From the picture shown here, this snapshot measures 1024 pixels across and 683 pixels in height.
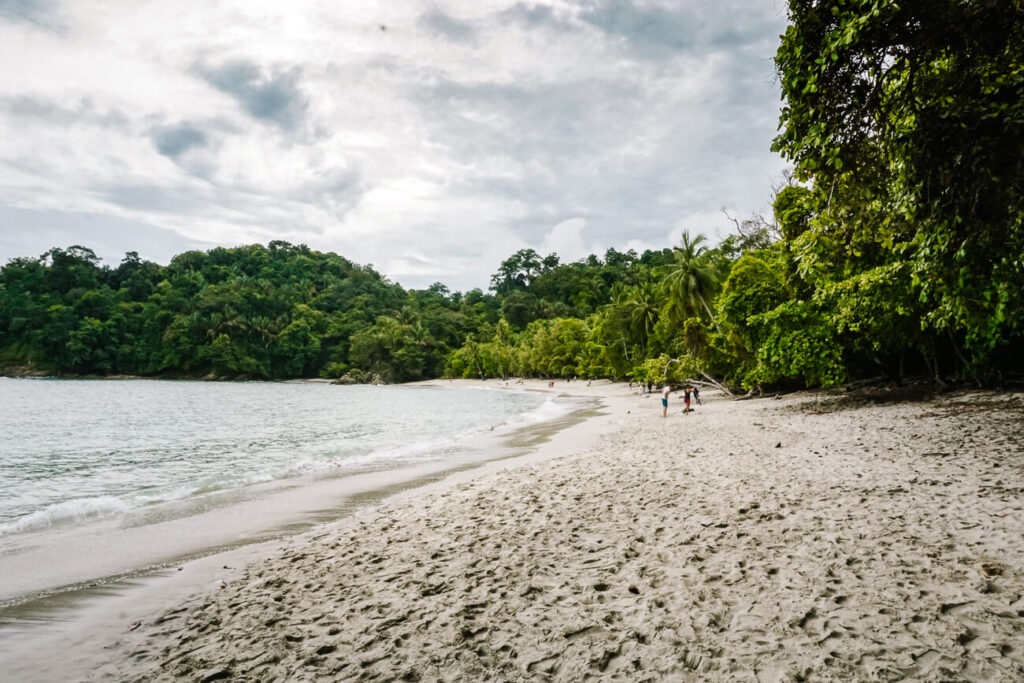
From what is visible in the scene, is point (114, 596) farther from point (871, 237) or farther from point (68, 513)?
point (871, 237)

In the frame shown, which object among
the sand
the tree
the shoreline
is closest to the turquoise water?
the shoreline

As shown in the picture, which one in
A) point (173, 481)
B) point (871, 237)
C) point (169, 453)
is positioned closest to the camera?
point (871, 237)

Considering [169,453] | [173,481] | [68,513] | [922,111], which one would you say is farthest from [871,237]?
[169,453]

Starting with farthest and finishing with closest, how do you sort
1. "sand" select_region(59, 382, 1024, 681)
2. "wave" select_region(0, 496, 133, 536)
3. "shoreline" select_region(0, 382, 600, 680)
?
"wave" select_region(0, 496, 133, 536) → "shoreline" select_region(0, 382, 600, 680) → "sand" select_region(59, 382, 1024, 681)

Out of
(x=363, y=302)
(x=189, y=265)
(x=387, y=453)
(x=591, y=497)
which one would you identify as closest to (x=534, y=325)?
(x=363, y=302)

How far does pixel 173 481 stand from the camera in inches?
506

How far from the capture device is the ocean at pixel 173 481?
23.9 feet

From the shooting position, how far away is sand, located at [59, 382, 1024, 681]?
3213 millimetres

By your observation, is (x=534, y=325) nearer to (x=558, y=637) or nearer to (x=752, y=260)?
(x=752, y=260)

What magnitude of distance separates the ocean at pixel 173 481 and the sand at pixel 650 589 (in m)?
2.37

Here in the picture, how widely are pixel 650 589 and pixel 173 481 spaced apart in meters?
13.1

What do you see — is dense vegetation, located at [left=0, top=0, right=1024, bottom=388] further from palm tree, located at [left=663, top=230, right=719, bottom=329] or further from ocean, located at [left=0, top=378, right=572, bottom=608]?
ocean, located at [left=0, top=378, right=572, bottom=608]

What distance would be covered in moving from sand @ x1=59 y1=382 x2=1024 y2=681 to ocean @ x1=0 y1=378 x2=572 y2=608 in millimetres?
2369

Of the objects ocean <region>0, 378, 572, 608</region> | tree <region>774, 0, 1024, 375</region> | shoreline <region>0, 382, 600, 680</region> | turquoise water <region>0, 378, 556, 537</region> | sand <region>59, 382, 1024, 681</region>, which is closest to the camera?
sand <region>59, 382, 1024, 681</region>
